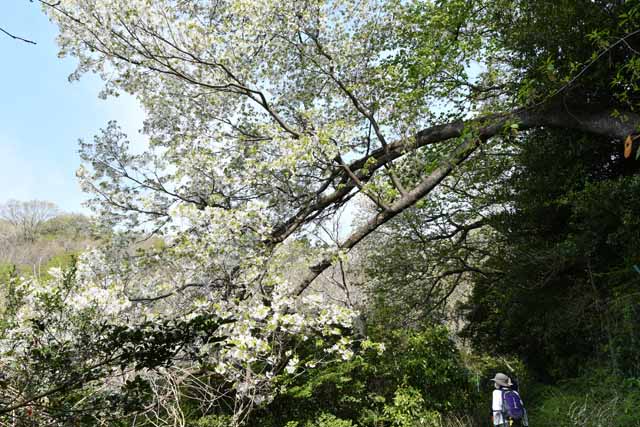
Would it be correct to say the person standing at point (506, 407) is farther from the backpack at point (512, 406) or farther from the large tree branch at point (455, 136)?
the large tree branch at point (455, 136)

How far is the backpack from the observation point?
5.73 meters

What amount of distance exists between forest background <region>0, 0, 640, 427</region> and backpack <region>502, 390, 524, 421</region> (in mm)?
686

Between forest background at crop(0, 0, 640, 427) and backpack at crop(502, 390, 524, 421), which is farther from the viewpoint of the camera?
backpack at crop(502, 390, 524, 421)

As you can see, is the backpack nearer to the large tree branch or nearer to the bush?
the bush

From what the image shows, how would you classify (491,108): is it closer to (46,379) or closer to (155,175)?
(155,175)

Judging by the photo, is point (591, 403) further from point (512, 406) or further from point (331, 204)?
point (331, 204)

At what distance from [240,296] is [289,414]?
3612 mm

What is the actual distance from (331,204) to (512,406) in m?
3.59

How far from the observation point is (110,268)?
17.6ft

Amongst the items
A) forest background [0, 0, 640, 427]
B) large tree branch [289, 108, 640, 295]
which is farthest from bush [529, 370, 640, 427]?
large tree branch [289, 108, 640, 295]

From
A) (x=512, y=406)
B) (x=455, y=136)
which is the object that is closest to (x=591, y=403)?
(x=512, y=406)

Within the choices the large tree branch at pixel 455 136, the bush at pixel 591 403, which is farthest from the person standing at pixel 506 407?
the large tree branch at pixel 455 136

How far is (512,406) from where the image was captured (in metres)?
5.75

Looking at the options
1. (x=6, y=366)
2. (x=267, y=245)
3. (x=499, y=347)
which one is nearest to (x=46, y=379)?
(x=6, y=366)
